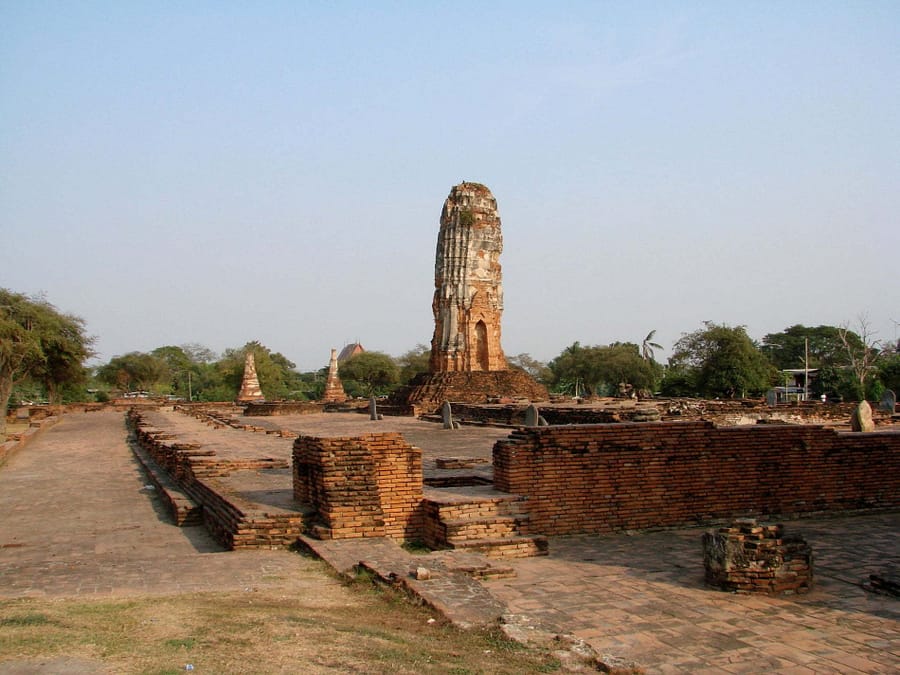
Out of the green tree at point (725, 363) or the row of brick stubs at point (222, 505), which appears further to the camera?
the green tree at point (725, 363)

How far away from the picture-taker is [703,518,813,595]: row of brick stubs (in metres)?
5.37

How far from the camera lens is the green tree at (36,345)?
86.9 ft

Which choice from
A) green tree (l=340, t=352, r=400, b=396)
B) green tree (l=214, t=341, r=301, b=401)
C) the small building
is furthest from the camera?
green tree (l=340, t=352, r=400, b=396)

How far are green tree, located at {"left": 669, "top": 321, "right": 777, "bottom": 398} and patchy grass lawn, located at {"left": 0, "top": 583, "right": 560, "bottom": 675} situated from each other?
115 ft

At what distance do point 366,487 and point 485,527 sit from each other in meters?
1.03

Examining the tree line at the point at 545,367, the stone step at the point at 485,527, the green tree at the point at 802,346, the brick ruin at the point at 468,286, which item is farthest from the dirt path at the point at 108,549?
the green tree at the point at 802,346

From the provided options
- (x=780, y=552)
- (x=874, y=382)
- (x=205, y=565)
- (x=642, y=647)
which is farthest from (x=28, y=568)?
(x=874, y=382)

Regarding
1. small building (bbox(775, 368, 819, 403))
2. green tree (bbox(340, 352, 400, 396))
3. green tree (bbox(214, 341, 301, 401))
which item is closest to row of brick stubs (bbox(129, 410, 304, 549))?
small building (bbox(775, 368, 819, 403))

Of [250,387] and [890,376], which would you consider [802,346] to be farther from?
[250,387]

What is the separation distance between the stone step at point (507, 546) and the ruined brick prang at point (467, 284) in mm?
28451

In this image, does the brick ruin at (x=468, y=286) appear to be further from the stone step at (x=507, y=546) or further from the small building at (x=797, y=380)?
the stone step at (x=507, y=546)

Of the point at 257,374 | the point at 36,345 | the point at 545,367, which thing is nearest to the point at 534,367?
the point at 545,367

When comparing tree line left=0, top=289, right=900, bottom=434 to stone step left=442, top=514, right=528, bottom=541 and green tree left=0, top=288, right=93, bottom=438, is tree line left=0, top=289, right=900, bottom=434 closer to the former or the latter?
green tree left=0, top=288, right=93, bottom=438

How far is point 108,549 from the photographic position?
720 cm
